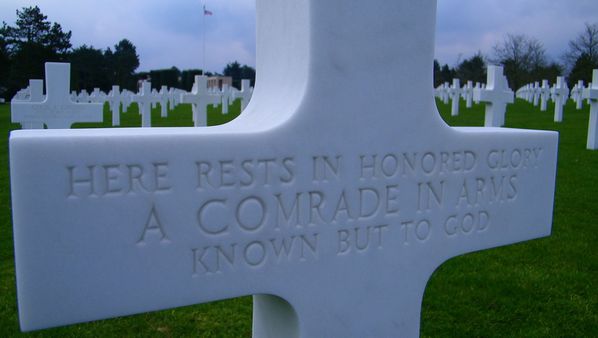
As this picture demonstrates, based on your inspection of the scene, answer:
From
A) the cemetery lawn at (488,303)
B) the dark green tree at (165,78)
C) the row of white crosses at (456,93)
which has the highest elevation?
the dark green tree at (165,78)

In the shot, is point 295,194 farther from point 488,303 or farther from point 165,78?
point 165,78

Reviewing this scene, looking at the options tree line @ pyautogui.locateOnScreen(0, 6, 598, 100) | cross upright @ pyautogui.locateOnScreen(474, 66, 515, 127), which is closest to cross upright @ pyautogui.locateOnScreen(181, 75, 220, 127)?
cross upright @ pyautogui.locateOnScreen(474, 66, 515, 127)

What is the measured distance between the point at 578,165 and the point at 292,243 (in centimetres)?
890

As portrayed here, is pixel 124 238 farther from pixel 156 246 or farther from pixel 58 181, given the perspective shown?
pixel 58 181

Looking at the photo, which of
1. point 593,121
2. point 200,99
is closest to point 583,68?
point 593,121

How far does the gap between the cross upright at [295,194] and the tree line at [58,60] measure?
40989 millimetres

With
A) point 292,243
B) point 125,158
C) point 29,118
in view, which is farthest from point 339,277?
point 29,118

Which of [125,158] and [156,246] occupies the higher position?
[125,158]

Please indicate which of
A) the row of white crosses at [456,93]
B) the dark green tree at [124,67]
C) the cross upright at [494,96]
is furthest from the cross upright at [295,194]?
the dark green tree at [124,67]

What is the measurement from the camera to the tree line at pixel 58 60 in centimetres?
3844

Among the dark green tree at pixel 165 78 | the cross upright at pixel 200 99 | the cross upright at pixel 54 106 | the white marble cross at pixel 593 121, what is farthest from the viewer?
the dark green tree at pixel 165 78

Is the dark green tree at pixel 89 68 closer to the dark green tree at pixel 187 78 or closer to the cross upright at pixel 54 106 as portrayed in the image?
the dark green tree at pixel 187 78

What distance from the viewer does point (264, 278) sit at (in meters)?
1.42

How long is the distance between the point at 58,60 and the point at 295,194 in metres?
46.5
